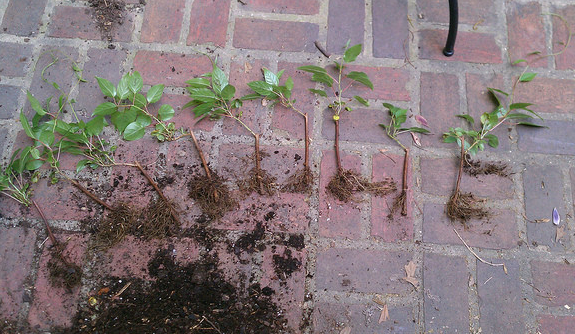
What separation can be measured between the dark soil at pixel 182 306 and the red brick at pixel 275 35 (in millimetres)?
752

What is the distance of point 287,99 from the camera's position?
163cm

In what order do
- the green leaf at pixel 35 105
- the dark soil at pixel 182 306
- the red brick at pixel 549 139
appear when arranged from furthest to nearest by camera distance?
the red brick at pixel 549 139 → the green leaf at pixel 35 105 → the dark soil at pixel 182 306

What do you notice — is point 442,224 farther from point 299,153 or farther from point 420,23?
point 420,23

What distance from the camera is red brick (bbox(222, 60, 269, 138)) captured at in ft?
5.36

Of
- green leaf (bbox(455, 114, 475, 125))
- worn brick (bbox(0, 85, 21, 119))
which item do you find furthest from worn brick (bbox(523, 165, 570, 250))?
worn brick (bbox(0, 85, 21, 119))

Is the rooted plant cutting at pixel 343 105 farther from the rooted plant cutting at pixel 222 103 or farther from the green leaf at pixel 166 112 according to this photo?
the green leaf at pixel 166 112

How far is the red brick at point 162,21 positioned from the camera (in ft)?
5.67

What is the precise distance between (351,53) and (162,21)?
2.22ft

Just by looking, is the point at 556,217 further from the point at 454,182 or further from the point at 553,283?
the point at 454,182

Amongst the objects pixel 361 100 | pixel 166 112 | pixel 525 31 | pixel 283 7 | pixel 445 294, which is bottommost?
pixel 445 294

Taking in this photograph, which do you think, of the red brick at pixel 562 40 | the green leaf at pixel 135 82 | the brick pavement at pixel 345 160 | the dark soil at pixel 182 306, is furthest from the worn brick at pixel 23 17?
the red brick at pixel 562 40

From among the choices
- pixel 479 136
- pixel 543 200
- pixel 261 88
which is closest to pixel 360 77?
pixel 261 88

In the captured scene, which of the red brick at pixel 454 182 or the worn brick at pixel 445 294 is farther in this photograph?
the red brick at pixel 454 182

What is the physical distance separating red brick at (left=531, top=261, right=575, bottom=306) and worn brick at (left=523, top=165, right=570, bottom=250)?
0.21 ft
